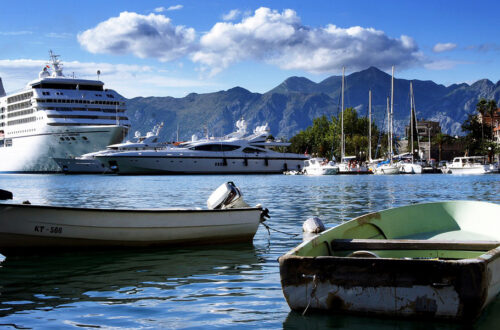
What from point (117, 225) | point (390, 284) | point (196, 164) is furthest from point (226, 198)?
point (196, 164)

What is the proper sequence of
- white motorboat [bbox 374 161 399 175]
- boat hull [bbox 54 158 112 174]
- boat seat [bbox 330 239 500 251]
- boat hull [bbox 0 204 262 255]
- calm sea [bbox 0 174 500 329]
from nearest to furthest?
calm sea [bbox 0 174 500 329]
boat seat [bbox 330 239 500 251]
boat hull [bbox 0 204 262 255]
boat hull [bbox 54 158 112 174]
white motorboat [bbox 374 161 399 175]

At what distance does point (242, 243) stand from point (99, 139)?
73013 mm

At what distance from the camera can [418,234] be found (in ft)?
30.5

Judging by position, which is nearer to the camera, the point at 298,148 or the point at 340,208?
the point at 340,208

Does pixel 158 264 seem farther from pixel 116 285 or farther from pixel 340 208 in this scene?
pixel 340 208

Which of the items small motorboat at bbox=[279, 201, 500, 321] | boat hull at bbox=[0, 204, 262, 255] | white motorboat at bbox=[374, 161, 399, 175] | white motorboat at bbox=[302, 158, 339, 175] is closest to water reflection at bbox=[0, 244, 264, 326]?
boat hull at bbox=[0, 204, 262, 255]

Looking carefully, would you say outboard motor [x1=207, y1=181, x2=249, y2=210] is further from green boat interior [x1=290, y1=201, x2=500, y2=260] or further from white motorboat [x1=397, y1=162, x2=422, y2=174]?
white motorboat [x1=397, y1=162, x2=422, y2=174]

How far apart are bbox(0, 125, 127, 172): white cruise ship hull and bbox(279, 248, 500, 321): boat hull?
3085 inches

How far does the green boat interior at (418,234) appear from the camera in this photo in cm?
725

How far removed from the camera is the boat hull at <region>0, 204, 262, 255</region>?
10.6 metres

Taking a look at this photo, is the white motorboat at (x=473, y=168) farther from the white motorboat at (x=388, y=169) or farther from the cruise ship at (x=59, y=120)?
the cruise ship at (x=59, y=120)

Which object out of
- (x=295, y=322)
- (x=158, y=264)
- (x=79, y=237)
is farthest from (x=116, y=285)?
(x=295, y=322)

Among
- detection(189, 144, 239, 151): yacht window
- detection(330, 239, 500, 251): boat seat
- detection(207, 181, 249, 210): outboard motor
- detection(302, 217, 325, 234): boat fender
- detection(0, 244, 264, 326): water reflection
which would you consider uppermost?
detection(189, 144, 239, 151): yacht window

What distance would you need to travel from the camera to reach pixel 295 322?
6.34 m
